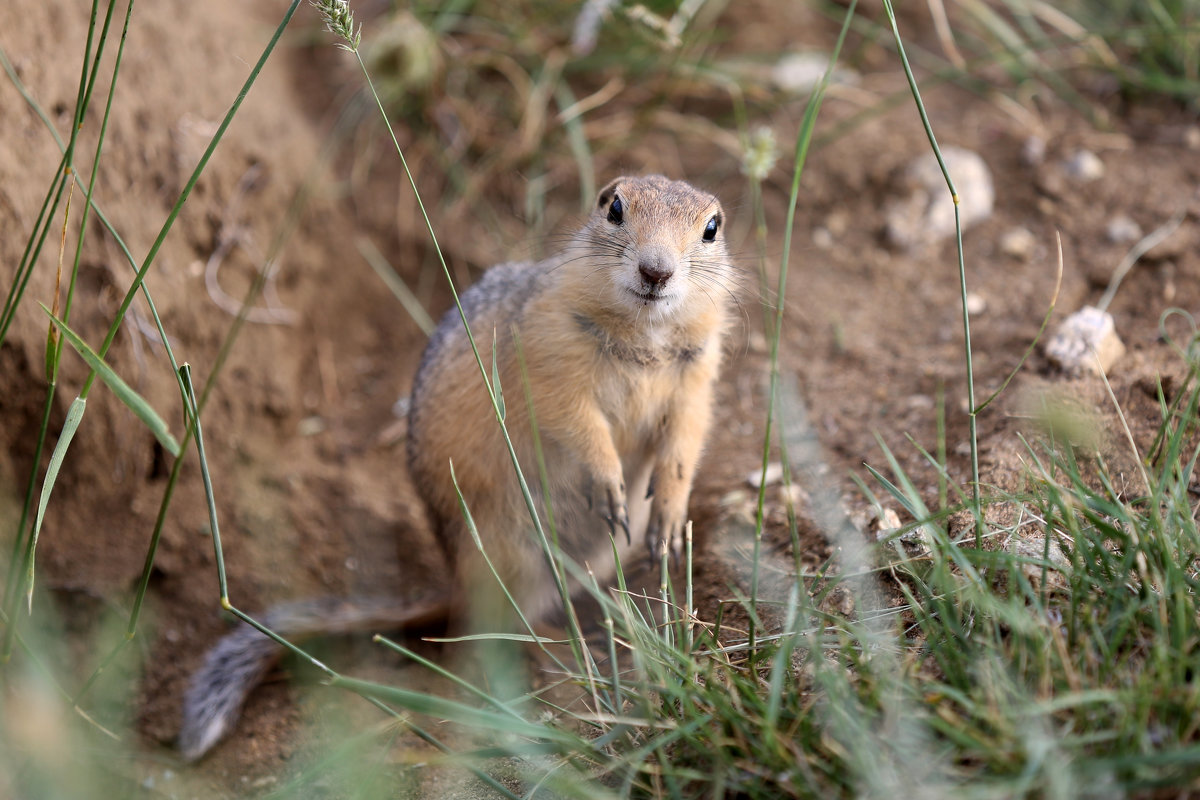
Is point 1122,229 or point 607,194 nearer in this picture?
point 607,194

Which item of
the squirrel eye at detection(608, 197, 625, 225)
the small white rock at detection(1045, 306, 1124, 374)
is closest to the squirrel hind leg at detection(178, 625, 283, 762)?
the squirrel eye at detection(608, 197, 625, 225)

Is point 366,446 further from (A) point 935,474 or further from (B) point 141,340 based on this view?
(A) point 935,474

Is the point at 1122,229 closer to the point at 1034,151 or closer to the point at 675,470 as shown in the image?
the point at 1034,151

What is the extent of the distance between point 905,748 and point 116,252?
4.11m

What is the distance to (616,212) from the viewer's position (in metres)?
3.67

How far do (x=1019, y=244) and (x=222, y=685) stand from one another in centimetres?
469

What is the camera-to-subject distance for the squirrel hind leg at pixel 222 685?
390cm

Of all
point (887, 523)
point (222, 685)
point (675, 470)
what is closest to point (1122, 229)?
point (887, 523)

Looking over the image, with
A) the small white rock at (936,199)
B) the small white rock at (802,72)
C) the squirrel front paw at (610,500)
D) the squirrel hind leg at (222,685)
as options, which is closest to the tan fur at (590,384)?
the squirrel front paw at (610,500)

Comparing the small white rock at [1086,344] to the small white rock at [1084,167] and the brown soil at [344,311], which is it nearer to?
the brown soil at [344,311]

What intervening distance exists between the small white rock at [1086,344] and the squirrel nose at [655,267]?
Answer: 1950 millimetres

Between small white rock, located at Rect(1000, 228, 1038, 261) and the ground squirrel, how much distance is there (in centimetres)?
210

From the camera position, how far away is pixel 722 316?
3.95 meters

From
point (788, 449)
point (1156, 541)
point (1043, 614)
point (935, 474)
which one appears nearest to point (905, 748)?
point (1043, 614)
